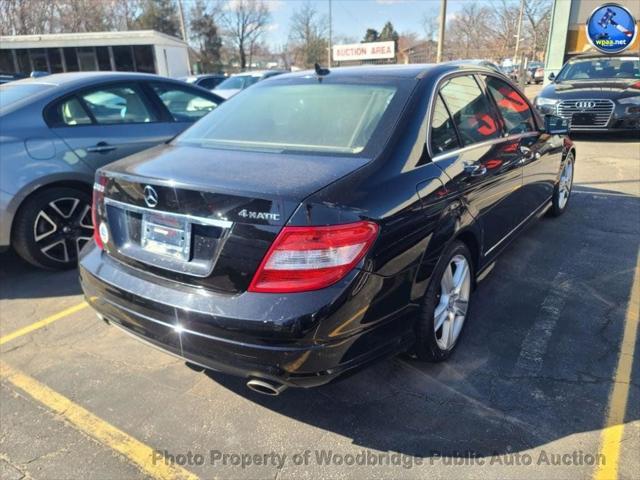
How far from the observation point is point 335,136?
265cm

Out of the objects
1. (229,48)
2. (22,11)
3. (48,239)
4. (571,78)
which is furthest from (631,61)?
(229,48)

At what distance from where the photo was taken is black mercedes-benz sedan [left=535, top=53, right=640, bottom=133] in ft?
29.8

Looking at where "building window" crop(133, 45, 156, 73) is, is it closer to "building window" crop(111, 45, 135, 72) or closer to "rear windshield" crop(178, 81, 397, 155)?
"building window" crop(111, 45, 135, 72)

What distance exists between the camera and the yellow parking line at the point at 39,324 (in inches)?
134

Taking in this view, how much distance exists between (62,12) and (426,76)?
3917cm

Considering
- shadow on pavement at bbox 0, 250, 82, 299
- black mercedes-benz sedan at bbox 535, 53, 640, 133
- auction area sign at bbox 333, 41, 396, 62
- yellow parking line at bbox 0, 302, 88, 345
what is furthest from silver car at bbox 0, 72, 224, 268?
auction area sign at bbox 333, 41, 396, 62

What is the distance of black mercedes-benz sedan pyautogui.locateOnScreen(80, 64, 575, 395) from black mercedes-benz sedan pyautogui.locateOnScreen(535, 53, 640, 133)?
7.28m

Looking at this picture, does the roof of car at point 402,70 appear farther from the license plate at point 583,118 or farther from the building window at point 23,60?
the building window at point 23,60

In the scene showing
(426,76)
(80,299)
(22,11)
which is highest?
(22,11)

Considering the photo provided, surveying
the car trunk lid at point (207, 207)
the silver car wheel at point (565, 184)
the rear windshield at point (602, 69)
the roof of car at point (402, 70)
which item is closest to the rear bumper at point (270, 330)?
the car trunk lid at point (207, 207)

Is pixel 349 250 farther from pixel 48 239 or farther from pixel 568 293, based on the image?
pixel 48 239

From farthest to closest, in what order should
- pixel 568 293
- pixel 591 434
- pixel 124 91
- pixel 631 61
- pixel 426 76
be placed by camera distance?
pixel 631 61 → pixel 124 91 → pixel 568 293 → pixel 426 76 → pixel 591 434

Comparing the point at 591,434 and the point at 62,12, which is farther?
the point at 62,12

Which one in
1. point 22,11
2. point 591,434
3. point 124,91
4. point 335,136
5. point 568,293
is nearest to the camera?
point 591,434
